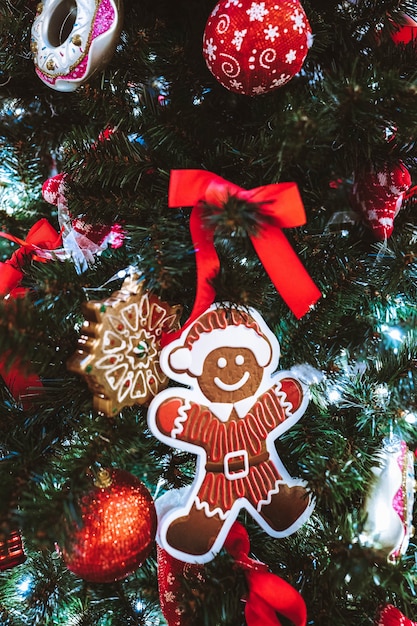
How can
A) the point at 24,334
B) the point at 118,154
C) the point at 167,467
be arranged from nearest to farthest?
the point at 24,334, the point at 118,154, the point at 167,467

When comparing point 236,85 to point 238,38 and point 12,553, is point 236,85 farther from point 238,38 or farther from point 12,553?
point 12,553

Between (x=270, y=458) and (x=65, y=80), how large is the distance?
18.7 inches

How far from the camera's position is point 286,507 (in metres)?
0.55

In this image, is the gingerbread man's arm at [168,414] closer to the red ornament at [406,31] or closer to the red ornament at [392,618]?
the red ornament at [392,618]

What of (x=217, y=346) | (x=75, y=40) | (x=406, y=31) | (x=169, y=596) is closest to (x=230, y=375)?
(x=217, y=346)

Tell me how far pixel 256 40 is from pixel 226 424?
39 centimetres

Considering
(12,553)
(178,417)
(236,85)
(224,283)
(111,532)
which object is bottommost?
(12,553)

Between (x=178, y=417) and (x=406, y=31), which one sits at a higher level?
(x=406, y=31)

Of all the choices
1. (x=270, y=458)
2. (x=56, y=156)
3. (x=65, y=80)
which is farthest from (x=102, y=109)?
(x=270, y=458)

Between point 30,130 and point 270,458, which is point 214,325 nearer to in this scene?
point 270,458

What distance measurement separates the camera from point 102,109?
599 millimetres

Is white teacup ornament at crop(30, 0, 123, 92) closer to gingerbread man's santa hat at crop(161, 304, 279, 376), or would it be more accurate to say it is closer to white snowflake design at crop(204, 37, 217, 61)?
white snowflake design at crop(204, 37, 217, 61)

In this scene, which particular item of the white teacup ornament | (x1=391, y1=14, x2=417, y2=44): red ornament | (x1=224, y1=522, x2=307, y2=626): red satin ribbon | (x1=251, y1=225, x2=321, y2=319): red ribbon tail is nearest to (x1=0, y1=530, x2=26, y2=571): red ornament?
(x1=224, y1=522, x2=307, y2=626): red satin ribbon

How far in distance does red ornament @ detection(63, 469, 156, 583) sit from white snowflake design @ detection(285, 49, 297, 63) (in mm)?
461
